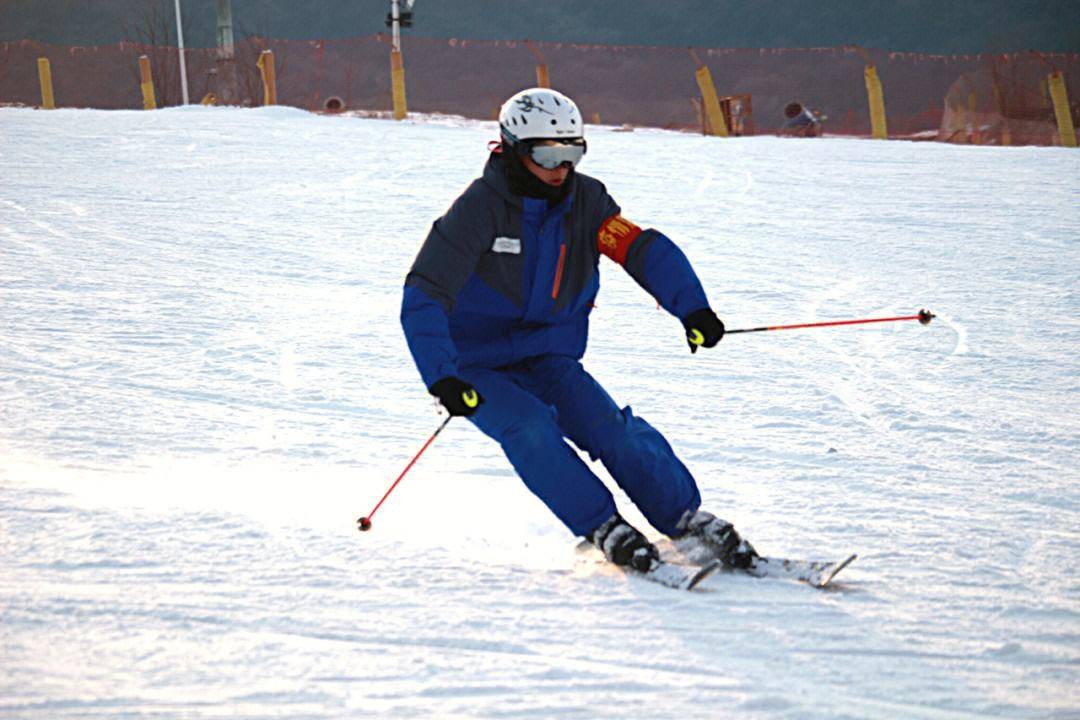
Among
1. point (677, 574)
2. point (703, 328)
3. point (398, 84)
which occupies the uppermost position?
point (398, 84)


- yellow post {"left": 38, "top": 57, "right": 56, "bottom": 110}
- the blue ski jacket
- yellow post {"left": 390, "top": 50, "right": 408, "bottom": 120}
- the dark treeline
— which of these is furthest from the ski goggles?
the dark treeline

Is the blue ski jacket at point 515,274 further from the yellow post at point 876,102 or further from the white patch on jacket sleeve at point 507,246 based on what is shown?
the yellow post at point 876,102

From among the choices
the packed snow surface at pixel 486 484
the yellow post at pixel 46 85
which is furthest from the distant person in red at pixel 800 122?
the yellow post at pixel 46 85

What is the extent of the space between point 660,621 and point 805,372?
11.3 ft

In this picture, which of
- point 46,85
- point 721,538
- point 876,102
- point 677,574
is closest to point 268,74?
point 46,85

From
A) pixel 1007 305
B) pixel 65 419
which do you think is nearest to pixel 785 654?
pixel 65 419

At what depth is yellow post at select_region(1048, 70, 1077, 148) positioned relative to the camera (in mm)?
17672

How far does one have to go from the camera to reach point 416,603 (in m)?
3.31

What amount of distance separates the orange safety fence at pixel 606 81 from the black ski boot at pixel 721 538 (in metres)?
19.2

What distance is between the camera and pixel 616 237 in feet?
12.8

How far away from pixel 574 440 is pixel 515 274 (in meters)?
0.51

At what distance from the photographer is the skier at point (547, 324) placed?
141 inches

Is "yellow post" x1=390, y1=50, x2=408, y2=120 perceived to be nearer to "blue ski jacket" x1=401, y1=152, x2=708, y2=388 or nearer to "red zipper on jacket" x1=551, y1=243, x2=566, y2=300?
"blue ski jacket" x1=401, y1=152, x2=708, y2=388

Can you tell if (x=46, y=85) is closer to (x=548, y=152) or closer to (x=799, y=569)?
(x=548, y=152)
